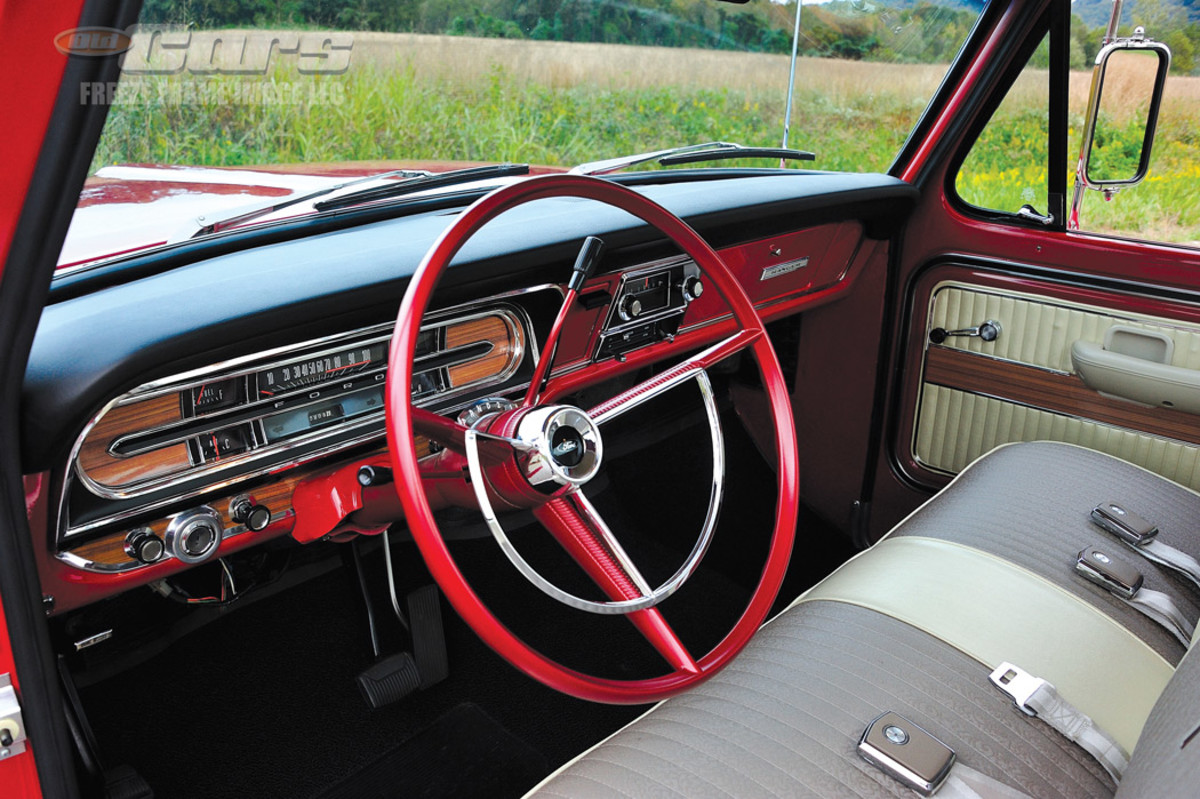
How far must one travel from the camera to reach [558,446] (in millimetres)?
1131

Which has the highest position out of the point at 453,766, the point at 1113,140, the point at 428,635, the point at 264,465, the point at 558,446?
the point at 1113,140

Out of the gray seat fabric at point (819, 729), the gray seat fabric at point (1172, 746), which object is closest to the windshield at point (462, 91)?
the gray seat fabric at point (819, 729)

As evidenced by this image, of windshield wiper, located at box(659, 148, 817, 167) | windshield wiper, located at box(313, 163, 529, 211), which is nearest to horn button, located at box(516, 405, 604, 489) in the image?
windshield wiper, located at box(313, 163, 529, 211)

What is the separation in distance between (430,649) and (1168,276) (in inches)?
74.5

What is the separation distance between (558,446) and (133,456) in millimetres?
586

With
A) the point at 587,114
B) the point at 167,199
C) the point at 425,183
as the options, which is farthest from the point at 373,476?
the point at 587,114

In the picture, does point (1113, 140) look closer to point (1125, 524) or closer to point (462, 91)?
point (1125, 524)

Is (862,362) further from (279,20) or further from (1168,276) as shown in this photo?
(279,20)

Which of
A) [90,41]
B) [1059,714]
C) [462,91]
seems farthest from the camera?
[462,91]

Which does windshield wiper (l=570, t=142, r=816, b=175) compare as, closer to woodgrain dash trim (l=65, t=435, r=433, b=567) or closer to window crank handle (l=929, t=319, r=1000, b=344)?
window crank handle (l=929, t=319, r=1000, b=344)

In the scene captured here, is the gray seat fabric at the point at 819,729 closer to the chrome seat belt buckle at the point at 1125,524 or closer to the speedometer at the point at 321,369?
the chrome seat belt buckle at the point at 1125,524

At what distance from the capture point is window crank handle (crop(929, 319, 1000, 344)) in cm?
230

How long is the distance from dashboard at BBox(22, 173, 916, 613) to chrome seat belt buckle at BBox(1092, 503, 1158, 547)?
0.89 metres

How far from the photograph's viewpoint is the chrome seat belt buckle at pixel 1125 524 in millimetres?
1552
